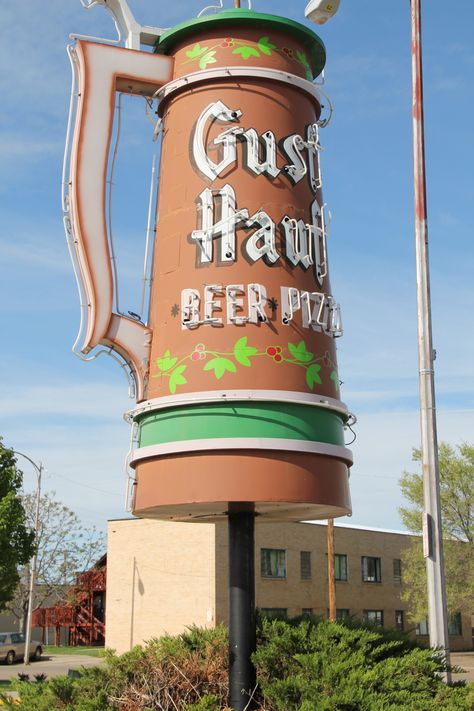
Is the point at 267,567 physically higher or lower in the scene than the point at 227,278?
lower

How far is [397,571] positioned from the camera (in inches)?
2250

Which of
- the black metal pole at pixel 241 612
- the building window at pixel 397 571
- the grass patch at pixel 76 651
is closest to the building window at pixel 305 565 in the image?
the building window at pixel 397 571

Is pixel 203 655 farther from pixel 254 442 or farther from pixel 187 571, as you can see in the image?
pixel 187 571

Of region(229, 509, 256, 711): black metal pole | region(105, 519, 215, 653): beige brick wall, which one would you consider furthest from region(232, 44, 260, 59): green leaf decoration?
region(105, 519, 215, 653): beige brick wall

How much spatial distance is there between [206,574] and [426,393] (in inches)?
1110

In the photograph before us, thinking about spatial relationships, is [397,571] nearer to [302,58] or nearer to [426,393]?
[426,393]

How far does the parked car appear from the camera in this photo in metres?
49.0

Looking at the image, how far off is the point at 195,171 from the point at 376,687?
28.5ft

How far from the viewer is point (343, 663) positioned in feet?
42.3

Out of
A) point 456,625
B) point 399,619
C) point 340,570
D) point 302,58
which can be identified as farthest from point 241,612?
point 456,625

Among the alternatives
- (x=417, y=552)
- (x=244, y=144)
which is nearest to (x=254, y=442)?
(x=244, y=144)

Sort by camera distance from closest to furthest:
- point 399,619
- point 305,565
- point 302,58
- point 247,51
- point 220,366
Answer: point 220,366 → point 247,51 → point 302,58 → point 305,565 → point 399,619

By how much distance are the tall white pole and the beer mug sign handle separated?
16.4ft

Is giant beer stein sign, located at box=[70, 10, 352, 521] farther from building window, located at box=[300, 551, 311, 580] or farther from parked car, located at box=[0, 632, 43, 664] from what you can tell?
parked car, located at box=[0, 632, 43, 664]
